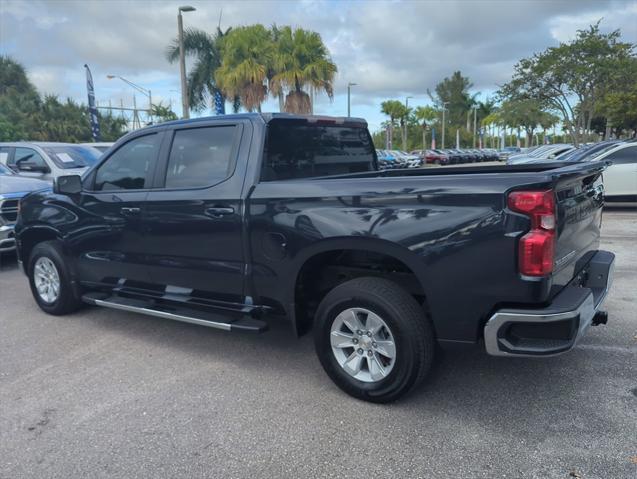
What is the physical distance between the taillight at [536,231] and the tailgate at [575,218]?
153 mm

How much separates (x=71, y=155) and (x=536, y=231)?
1026 cm

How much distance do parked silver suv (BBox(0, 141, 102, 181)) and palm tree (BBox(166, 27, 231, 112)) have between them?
17853mm

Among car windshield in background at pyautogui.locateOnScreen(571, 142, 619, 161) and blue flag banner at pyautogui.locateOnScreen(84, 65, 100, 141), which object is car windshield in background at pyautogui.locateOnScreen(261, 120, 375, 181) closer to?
car windshield in background at pyautogui.locateOnScreen(571, 142, 619, 161)

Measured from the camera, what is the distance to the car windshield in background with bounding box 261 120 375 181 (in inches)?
154

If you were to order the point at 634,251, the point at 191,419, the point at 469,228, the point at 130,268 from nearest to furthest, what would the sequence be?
the point at 469,228 → the point at 191,419 → the point at 130,268 → the point at 634,251

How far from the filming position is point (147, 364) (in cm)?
416

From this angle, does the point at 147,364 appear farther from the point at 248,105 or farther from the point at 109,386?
the point at 248,105

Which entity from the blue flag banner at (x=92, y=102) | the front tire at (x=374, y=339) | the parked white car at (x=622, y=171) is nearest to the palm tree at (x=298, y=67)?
the blue flag banner at (x=92, y=102)

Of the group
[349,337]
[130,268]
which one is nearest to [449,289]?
[349,337]

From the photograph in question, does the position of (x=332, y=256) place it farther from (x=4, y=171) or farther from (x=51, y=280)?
(x=4, y=171)

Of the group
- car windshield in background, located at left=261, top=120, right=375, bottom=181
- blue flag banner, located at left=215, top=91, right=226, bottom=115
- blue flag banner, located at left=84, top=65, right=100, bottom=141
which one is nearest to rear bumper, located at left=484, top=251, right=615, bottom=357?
car windshield in background, located at left=261, top=120, right=375, bottom=181

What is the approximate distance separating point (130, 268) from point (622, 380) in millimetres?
3953

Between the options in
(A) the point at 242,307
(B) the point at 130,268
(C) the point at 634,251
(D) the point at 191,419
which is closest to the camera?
(D) the point at 191,419

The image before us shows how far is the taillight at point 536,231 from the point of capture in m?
2.74
